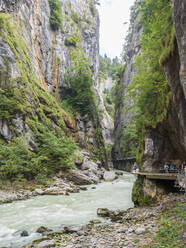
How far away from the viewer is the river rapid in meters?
7.13

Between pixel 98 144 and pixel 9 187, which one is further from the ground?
pixel 98 144

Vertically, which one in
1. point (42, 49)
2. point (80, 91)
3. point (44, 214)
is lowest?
point (44, 214)

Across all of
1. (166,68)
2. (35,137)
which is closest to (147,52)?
(166,68)

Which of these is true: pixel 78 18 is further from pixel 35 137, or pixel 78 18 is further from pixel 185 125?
pixel 185 125

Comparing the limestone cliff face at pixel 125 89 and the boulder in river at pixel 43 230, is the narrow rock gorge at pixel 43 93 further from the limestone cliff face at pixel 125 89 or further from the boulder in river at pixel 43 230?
the limestone cliff face at pixel 125 89

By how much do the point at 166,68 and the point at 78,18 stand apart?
46387mm

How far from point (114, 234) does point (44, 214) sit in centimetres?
476

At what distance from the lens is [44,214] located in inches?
380

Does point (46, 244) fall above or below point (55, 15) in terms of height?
below

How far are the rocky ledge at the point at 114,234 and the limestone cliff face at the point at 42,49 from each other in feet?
39.7

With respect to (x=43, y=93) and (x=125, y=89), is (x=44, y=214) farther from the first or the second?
(x=125, y=89)

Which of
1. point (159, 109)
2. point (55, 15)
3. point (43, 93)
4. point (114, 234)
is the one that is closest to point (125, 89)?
point (55, 15)

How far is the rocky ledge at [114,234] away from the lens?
5.66m

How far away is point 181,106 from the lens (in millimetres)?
7785
